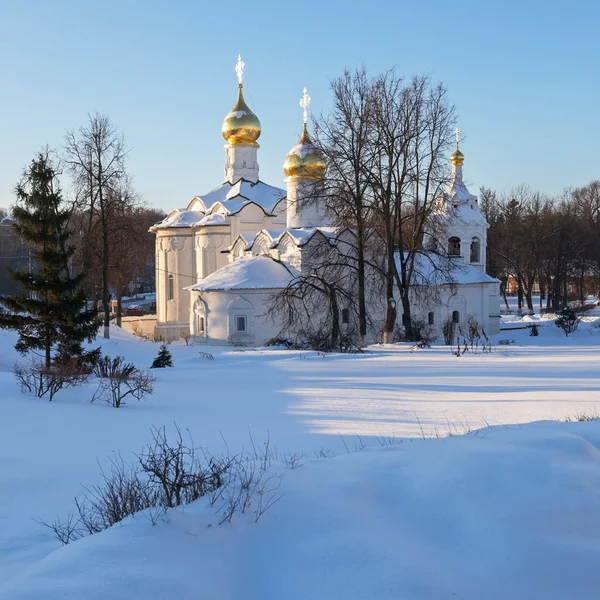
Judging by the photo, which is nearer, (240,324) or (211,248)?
(240,324)

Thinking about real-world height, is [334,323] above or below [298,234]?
below

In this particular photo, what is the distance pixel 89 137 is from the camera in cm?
2611

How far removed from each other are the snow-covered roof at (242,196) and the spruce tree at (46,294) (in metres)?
16.4

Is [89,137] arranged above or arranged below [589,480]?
above

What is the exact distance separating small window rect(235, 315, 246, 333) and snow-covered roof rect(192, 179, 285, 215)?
24.2 feet

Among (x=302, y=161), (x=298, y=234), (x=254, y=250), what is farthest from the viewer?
(x=254, y=250)

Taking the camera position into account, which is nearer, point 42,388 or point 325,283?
point 42,388

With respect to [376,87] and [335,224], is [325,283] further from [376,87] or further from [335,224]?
[376,87]

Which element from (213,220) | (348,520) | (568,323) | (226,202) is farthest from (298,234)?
(348,520)

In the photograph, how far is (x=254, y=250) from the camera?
2986 cm

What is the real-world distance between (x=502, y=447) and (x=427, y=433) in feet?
7.02

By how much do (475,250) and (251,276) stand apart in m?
11.9

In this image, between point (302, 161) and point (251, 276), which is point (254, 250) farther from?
point (302, 161)

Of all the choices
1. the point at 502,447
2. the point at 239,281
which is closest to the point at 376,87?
the point at 239,281
